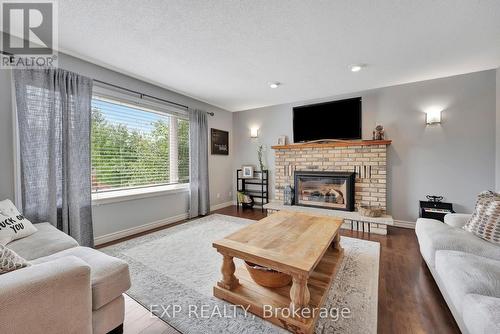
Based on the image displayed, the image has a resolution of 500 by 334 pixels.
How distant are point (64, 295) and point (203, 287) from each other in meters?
1.05

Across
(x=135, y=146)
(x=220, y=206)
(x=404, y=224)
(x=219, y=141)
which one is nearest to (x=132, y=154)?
(x=135, y=146)

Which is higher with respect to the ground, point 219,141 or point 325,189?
point 219,141

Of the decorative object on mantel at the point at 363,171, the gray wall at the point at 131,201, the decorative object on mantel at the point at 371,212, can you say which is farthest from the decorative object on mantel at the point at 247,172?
the decorative object on mantel at the point at 371,212

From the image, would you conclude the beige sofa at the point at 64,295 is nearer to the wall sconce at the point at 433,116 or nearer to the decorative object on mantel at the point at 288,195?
the decorative object on mantel at the point at 288,195

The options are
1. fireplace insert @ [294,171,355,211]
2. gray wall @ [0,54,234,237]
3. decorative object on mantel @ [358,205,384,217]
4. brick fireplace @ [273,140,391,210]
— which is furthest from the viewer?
fireplace insert @ [294,171,355,211]

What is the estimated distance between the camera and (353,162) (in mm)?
3662

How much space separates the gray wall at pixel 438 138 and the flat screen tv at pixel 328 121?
175 millimetres

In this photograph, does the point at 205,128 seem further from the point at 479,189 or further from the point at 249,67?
the point at 479,189

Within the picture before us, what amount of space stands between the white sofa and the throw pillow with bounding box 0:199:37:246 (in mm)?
3042

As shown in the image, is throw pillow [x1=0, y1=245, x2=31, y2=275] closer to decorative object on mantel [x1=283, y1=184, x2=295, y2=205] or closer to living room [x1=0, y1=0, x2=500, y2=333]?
living room [x1=0, y1=0, x2=500, y2=333]

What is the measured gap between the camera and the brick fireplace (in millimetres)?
3451

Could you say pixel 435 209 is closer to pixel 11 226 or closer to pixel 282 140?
pixel 282 140

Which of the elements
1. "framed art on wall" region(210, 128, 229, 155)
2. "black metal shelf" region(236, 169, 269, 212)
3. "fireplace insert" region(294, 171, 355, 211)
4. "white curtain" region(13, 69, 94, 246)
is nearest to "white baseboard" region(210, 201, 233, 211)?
"black metal shelf" region(236, 169, 269, 212)

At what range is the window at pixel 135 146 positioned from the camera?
9.15 ft
